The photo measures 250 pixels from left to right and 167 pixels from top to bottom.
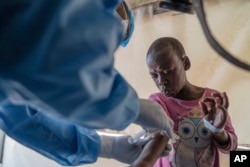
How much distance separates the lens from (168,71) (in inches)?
36.8

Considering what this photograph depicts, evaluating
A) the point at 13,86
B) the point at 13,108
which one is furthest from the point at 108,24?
the point at 13,108

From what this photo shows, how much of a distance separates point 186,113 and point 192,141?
0.28 ft

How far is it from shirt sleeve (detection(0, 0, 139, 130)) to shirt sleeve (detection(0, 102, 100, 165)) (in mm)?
215

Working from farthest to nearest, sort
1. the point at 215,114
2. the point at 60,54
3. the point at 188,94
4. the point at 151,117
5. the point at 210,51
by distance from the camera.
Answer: the point at 210,51, the point at 188,94, the point at 215,114, the point at 151,117, the point at 60,54

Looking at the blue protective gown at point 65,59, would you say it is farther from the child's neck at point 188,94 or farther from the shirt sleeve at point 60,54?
the child's neck at point 188,94

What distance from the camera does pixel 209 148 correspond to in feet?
3.13

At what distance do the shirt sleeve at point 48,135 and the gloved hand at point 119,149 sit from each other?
0.22ft

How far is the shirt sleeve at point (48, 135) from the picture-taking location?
2.13 feet

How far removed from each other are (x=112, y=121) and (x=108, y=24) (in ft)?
0.47

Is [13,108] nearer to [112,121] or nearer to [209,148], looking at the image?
[112,121]

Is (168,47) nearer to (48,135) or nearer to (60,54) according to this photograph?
(48,135)

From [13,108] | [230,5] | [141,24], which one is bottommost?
[141,24]

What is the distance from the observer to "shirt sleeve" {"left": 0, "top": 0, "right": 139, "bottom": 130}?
38cm

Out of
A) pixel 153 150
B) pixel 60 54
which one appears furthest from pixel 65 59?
pixel 153 150
